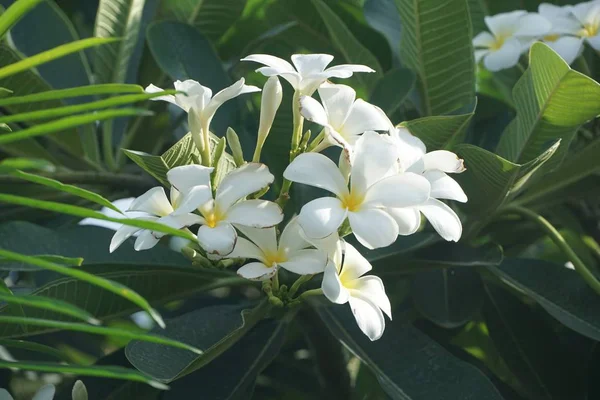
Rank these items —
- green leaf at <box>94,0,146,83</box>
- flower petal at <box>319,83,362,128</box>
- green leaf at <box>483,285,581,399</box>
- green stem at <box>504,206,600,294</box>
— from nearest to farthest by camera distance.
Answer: flower petal at <box>319,83,362,128</box>
green stem at <box>504,206,600,294</box>
green leaf at <box>483,285,581,399</box>
green leaf at <box>94,0,146,83</box>

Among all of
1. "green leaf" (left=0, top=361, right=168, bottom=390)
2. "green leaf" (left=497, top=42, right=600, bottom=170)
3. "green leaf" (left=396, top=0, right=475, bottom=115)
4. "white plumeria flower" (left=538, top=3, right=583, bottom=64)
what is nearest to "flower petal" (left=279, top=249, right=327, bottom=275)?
"green leaf" (left=0, top=361, right=168, bottom=390)

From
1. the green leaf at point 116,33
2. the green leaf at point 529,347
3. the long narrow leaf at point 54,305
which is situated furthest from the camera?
the green leaf at point 116,33

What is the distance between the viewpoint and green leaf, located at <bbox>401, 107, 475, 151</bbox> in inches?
34.7

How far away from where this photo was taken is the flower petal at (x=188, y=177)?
0.71m

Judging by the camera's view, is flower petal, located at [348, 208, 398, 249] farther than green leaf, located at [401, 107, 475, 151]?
No

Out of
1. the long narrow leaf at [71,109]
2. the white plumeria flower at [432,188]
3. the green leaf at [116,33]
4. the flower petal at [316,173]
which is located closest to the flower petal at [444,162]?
the white plumeria flower at [432,188]

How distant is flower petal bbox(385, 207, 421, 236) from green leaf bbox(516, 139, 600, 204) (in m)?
0.44

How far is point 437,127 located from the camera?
897mm

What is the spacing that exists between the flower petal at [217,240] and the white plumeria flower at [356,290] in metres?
0.08

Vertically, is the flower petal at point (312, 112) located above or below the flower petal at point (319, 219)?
above

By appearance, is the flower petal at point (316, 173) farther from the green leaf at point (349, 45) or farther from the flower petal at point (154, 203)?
the green leaf at point (349, 45)

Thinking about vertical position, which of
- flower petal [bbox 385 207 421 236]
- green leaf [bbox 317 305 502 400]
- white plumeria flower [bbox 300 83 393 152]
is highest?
white plumeria flower [bbox 300 83 393 152]

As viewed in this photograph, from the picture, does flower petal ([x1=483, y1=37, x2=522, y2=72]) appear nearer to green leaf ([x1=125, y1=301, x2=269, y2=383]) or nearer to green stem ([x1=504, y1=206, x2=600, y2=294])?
green stem ([x1=504, y1=206, x2=600, y2=294])

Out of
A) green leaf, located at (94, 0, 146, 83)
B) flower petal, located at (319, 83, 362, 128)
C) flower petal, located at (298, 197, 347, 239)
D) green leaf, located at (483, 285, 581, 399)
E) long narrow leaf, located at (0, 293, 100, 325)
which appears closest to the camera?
long narrow leaf, located at (0, 293, 100, 325)
